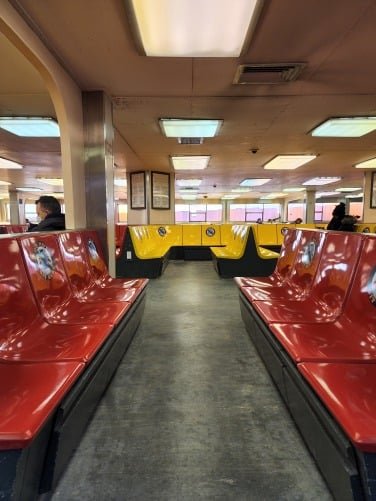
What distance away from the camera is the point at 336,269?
7.04ft

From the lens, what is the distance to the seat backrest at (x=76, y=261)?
2.48 m

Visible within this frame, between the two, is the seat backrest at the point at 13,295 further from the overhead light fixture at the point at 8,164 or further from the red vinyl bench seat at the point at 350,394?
the overhead light fixture at the point at 8,164

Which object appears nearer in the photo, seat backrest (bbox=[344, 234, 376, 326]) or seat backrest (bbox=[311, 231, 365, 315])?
seat backrest (bbox=[344, 234, 376, 326])

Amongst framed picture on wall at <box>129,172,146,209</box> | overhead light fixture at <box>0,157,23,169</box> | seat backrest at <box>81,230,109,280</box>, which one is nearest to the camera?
seat backrest at <box>81,230,109,280</box>

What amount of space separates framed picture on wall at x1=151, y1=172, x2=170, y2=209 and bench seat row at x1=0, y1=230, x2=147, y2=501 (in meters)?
6.09

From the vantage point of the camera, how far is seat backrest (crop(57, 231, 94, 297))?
2479 millimetres

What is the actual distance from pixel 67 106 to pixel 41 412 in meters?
3.10

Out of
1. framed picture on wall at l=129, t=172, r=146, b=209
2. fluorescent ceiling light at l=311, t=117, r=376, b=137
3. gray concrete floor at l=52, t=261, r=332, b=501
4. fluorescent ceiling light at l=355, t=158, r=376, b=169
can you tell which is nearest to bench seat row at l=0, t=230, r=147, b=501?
gray concrete floor at l=52, t=261, r=332, b=501

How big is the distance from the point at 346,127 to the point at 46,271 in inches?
200

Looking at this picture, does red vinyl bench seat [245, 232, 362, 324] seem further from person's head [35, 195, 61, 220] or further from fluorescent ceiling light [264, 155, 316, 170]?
fluorescent ceiling light [264, 155, 316, 170]

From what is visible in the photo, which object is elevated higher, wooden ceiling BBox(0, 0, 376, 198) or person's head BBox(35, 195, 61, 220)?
wooden ceiling BBox(0, 0, 376, 198)

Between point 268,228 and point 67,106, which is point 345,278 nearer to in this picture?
point 67,106

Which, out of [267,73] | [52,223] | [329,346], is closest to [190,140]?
[267,73]

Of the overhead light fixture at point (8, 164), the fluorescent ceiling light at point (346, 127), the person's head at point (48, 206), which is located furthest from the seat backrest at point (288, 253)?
the overhead light fixture at point (8, 164)
